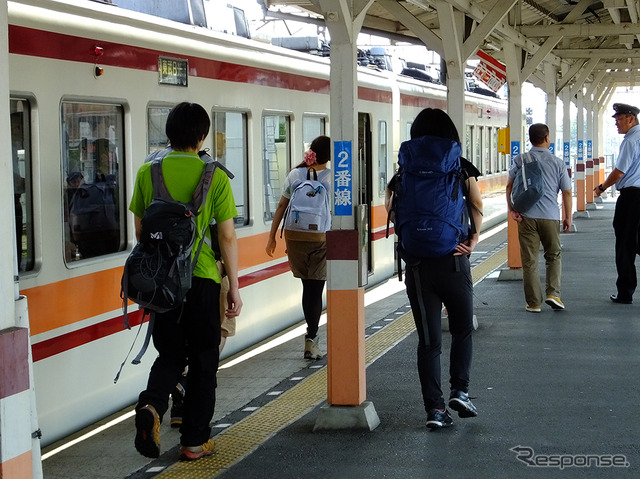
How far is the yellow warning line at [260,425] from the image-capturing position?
5031 mm

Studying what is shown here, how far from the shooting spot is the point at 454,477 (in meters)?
4.81

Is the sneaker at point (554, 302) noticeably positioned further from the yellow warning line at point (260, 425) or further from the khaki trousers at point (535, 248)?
the yellow warning line at point (260, 425)

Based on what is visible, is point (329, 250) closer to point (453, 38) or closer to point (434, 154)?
point (434, 154)

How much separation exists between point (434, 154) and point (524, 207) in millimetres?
3849

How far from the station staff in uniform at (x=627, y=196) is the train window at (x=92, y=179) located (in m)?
5.04

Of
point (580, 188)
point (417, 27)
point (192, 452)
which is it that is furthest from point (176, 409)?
point (580, 188)

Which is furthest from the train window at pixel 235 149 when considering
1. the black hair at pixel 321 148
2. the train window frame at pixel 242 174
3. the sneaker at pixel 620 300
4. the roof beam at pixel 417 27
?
the sneaker at pixel 620 300

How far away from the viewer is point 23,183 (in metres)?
5.38

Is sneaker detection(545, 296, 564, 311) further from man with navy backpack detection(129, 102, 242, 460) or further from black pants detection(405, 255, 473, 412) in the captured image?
man with navy backpack detection(129, 102, 242, 460)

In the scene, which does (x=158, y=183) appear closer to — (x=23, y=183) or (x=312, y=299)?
(x=23, y=183)

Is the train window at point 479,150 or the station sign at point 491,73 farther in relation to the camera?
the train window at point 479,150

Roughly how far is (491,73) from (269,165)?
4388 mm

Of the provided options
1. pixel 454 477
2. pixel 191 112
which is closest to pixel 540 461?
pixel 454 477

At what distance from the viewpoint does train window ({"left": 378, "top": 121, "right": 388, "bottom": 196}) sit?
12555 mm
